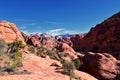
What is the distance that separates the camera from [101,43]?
95.3m

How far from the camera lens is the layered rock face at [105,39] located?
87.9 metres

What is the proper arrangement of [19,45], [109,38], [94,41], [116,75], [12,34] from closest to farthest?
1. [116,75]
2. [19,45]
3. [12,34]
4. [109,38]
5. [94,41]

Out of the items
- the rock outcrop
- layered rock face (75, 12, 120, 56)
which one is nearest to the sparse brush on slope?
the rock outcrop

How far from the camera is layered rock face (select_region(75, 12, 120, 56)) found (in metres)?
87.9

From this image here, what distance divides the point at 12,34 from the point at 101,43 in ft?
134

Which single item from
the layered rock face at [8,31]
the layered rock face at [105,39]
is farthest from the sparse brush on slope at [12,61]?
the layered rock face at [105,39]

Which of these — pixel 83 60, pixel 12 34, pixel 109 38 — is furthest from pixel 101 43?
pixel 83 60

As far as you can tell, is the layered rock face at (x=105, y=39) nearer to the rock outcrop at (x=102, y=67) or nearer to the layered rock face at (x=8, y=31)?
the rock outcrop at (x=102, y=67)

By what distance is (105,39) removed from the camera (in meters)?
93.7

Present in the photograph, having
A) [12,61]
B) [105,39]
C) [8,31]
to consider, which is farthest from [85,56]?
[105,39]

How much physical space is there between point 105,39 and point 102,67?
166 feet

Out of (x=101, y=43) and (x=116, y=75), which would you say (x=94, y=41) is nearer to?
(x=101, y=43)

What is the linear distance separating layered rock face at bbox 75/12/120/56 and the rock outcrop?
35679 millimetres

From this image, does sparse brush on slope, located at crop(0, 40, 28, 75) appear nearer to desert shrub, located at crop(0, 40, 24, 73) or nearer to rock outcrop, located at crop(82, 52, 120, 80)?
desert shrub, located at crop(0, 40, 24, 73)
